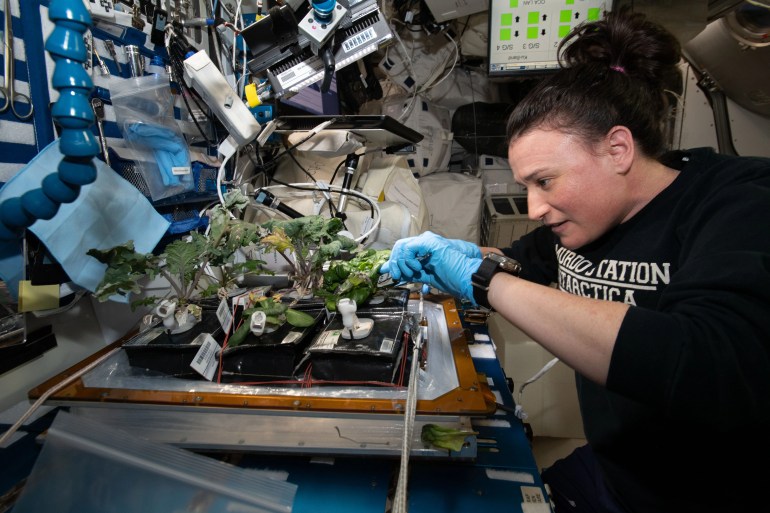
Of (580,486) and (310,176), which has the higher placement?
(310,176)

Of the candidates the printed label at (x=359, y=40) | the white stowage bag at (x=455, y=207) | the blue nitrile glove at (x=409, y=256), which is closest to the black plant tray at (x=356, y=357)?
the blue nitrile glove at (x=409, y=256)

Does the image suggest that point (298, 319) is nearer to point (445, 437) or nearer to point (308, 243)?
point (308, 243)

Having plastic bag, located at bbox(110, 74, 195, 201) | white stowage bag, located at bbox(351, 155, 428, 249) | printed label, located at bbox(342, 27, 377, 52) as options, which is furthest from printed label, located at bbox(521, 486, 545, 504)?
printed label, located at bbox(342, 27, 377, 52)

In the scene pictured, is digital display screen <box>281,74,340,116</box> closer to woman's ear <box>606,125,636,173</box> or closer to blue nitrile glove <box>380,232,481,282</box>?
blue nitrile glove <box>380,232,481,282</box>

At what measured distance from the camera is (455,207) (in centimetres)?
291

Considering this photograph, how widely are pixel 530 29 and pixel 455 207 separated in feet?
4.43

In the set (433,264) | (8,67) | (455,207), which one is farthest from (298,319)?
(455,207)

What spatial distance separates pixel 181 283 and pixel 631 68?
Result: 4.73 ft

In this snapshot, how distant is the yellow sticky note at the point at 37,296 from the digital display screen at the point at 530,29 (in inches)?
108

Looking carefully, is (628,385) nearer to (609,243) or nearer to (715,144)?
(609,243)

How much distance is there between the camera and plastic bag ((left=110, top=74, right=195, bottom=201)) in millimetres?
1251

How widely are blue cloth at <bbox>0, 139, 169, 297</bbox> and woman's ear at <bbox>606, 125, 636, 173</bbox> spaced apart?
1433 mm

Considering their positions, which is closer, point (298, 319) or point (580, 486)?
point (298, 319)

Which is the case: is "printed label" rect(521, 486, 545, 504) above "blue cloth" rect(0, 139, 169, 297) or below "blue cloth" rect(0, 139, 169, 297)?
below
